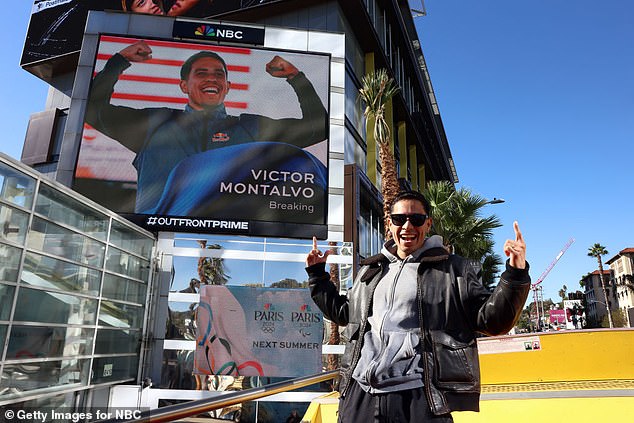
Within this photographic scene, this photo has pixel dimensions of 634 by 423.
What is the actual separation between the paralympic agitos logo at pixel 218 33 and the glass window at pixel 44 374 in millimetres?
11755

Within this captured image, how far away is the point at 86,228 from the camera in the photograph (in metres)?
10.2

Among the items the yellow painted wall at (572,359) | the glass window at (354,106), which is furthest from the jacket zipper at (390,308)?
the glass window at (354,106)

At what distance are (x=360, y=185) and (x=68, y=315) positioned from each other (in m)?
9.73

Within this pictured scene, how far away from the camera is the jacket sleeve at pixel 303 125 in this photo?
46.3ft

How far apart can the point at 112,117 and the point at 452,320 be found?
14.7 m

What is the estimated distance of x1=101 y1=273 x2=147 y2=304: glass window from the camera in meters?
11.1

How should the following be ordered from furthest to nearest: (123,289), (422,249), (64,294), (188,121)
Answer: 1. (188,121)
2. (123,289)
3. (64,294)
4. (422,249)

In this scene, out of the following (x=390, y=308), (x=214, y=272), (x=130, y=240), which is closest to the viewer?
(x=390, y=308)

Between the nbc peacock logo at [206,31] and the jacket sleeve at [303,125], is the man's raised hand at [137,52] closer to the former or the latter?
the nbc peacock logo at [206,31]

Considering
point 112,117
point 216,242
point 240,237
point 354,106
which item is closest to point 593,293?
point 354,106

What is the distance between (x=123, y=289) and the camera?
38.7 feet

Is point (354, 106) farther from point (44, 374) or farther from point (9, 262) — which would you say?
point (44, 374)

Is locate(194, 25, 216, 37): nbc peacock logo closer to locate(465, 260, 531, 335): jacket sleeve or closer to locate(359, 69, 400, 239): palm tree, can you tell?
locate(359, 69, 400, 239): palm tree

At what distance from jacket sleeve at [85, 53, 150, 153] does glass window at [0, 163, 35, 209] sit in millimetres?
5586
